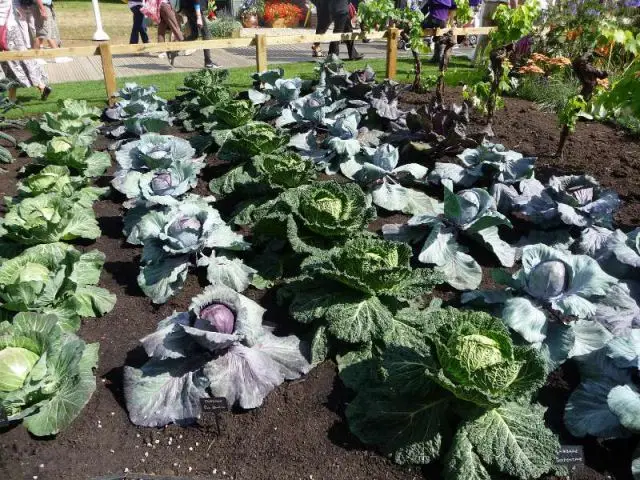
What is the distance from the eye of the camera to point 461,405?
2662 mm

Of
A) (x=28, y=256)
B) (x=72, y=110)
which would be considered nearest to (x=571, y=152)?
(x=28, y=256)

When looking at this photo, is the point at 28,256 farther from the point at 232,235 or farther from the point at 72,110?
the point at 72,110

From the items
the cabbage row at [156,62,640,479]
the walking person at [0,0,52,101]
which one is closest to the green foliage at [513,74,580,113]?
the cabbage row at [156,62,640,479]

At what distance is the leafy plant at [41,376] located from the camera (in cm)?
267

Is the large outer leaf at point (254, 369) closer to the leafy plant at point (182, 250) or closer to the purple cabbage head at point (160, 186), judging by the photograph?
the leafy plant at point (182, 250)

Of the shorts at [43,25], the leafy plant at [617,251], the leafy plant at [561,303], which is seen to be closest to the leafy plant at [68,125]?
the leafy plant at [561,303]

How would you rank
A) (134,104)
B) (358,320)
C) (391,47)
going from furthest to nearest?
1. (391,47)
2. (134,104)
3. (358,320)

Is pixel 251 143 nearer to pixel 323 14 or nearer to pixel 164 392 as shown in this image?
pixel 164 392

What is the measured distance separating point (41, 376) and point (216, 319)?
0.93 m

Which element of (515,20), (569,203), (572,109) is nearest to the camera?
(569,203)

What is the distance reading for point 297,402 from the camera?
115 inches

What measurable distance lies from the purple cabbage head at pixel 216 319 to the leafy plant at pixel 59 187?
2.39 meters

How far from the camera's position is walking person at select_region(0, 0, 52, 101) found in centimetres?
786

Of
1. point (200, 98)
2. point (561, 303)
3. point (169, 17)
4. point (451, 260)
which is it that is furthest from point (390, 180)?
A: point (169, 17)
